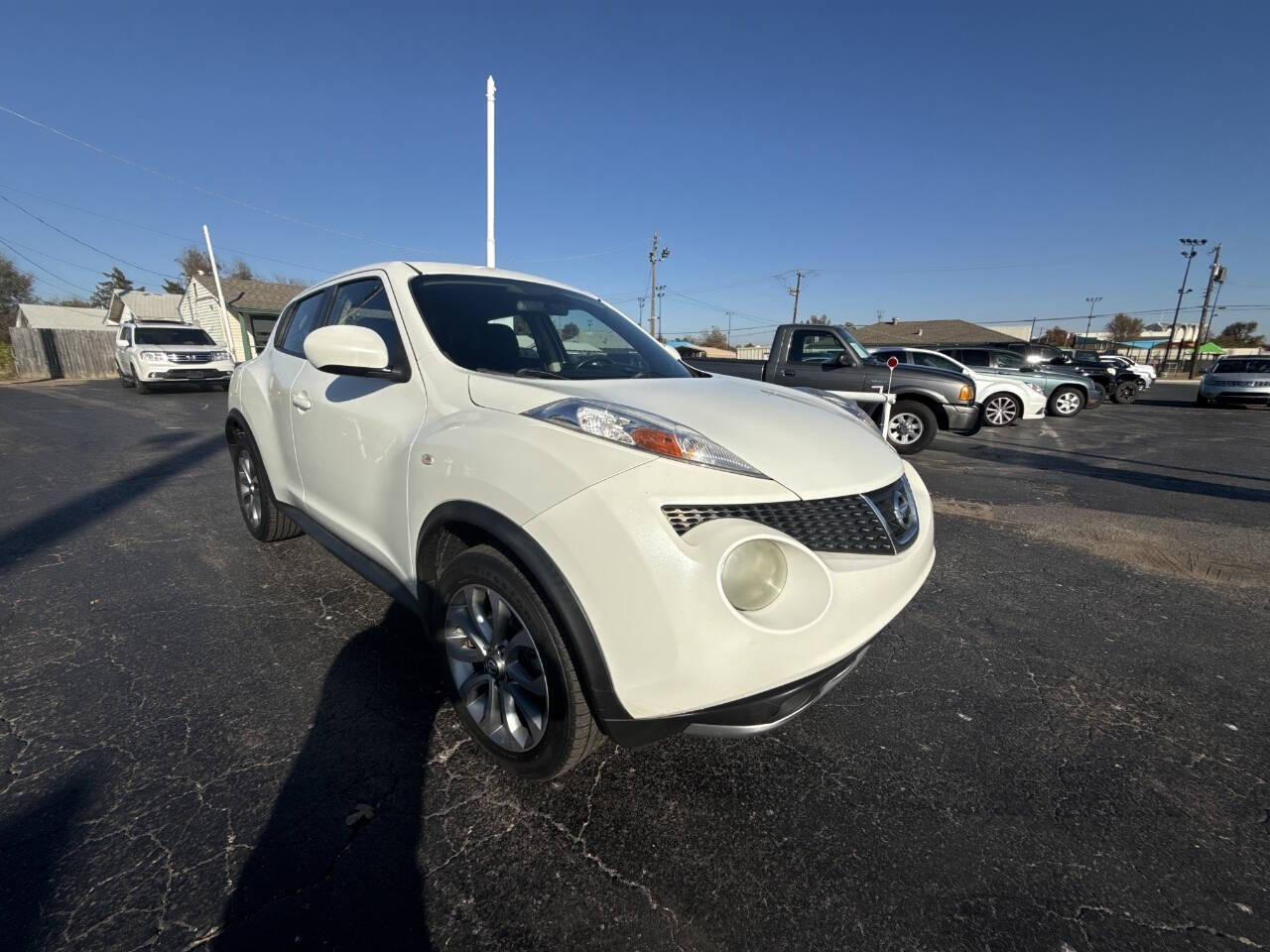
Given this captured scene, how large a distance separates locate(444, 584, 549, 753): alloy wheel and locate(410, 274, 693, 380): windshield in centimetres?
90

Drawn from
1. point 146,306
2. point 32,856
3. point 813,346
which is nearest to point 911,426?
point 813,346

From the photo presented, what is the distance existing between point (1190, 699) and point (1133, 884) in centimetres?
134

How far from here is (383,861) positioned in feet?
5.28

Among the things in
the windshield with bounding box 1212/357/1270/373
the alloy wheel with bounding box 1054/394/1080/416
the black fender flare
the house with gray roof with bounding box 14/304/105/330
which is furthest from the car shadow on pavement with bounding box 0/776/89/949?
the house with gray roof with bounding box 14/304/105/330

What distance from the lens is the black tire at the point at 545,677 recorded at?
1626 mm

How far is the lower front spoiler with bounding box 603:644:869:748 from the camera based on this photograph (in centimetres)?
152

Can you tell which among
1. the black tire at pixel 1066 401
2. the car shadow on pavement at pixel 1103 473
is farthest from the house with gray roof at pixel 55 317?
the black tire at pixel 1066 401

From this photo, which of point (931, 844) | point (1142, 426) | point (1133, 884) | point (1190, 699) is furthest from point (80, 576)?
point (1142, 426)

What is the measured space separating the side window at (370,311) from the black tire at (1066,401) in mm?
A: 15505

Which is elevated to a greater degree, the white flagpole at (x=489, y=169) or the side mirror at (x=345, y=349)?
the white flagpole at (x=489, y=169)

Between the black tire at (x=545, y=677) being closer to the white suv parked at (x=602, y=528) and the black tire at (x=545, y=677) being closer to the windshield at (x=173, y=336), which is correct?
the white suv parked at (x=602, y=528)

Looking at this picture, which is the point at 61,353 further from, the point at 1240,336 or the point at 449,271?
the point at 1240,336

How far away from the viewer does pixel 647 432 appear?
63.7 inches

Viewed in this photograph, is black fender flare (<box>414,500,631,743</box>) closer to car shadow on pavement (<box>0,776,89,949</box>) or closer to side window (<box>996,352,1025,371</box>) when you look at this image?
car shadow on pavement (<box>0,776,89,949</box>)
